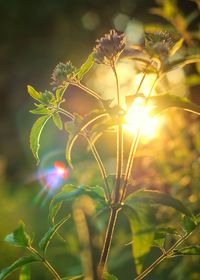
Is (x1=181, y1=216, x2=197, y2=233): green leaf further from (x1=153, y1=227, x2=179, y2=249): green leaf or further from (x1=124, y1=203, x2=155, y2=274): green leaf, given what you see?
(x1=124, y1=203, x2=155, y2=274): green leaf

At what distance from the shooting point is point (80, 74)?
81cm

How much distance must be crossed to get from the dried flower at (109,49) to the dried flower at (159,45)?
0.05 meters

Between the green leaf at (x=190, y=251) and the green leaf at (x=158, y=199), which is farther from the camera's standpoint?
the green leaf at (x=190, y=251)

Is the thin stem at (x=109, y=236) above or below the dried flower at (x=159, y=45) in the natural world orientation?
below

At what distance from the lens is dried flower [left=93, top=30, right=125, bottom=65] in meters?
0.79

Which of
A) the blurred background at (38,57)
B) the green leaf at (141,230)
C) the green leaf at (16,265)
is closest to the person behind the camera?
the green leaf at (141,230)

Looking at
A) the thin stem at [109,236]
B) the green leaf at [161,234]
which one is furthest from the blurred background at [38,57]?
the thin stem at [109,236]

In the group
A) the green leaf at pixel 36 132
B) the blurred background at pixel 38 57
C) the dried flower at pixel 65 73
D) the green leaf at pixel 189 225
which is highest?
the blurred background at pixel 38 57

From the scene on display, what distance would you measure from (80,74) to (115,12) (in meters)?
4.42

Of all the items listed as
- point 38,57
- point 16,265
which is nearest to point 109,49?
point 16,265

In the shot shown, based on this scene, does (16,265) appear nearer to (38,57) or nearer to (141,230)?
(141,230)

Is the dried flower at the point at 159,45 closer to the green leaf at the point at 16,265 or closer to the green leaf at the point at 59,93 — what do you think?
the green leaf at the point at 59,93

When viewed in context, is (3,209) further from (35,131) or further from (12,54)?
(12,54)

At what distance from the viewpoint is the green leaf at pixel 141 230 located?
629 millimetres
